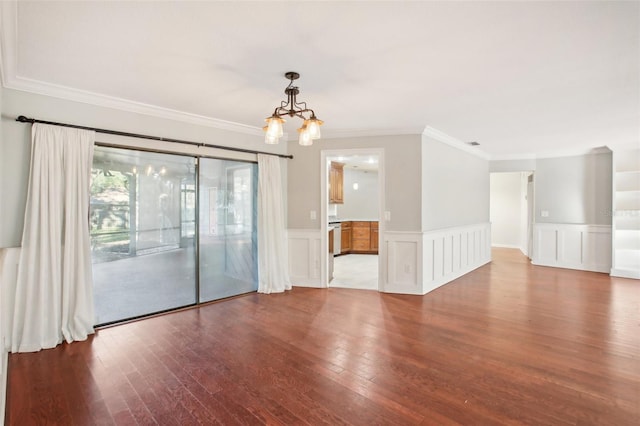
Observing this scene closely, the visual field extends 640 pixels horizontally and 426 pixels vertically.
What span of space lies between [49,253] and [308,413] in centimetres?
290

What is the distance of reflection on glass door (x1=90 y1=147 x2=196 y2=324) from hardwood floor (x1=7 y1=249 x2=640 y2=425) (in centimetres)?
34

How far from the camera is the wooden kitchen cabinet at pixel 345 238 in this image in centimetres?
857

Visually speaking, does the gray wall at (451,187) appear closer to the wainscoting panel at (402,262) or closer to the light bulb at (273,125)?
the wainscoting panel at (402,262)

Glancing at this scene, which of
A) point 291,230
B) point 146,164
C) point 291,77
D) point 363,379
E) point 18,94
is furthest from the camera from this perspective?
point 291,230

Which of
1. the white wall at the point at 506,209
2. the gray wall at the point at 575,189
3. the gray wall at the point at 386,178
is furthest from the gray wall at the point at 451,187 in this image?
the white wall at the point at 506,209

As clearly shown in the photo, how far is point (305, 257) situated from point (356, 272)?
1571mm

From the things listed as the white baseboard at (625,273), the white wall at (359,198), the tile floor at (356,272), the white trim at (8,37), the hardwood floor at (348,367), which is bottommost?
the hardwood floor at (348,367)

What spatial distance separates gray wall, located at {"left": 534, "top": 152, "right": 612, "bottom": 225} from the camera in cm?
642

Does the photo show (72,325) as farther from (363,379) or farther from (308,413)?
(363,379)

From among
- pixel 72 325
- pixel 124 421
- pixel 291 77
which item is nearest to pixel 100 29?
pixel 291 77

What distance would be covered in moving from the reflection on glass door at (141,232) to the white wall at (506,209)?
9504mm

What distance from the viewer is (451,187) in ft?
18.6

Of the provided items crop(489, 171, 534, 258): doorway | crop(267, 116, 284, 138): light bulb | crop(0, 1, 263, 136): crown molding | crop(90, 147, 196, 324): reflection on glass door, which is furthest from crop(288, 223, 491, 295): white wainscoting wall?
crop(489, 171, 534, 258): doorway

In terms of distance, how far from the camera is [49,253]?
10.1 ft
